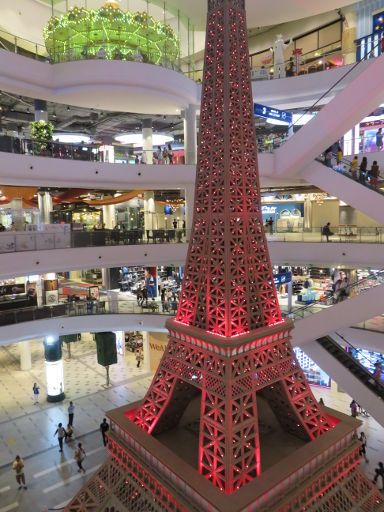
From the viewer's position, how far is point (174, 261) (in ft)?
51.6

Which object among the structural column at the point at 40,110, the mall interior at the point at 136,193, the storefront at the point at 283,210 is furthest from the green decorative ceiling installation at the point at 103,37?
the storefront at the point at 283,210

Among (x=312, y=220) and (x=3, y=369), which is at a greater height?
(x=312, y=220)

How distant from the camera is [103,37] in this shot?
14719 millimetres

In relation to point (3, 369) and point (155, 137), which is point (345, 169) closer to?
point (155, 137)

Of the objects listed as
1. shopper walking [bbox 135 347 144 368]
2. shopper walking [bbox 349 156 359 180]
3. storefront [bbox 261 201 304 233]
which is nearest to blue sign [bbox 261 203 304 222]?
storefront [bbox 261 201 304 233]

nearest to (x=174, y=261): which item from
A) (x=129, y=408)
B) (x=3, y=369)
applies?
(x=129, y=408)

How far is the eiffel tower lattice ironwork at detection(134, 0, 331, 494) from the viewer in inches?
240

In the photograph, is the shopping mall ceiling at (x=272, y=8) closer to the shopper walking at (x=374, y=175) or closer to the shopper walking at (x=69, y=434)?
the shopper walking at (x=374, y=175)

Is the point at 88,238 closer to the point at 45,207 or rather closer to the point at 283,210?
the point at 45,207

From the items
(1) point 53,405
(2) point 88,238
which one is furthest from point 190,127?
(1) point 53,405

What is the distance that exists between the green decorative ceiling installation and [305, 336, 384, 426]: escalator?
11514mm

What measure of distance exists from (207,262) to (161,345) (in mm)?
12949

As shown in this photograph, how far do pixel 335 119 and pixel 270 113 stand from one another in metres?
2.63

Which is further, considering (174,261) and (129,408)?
(174,261)
